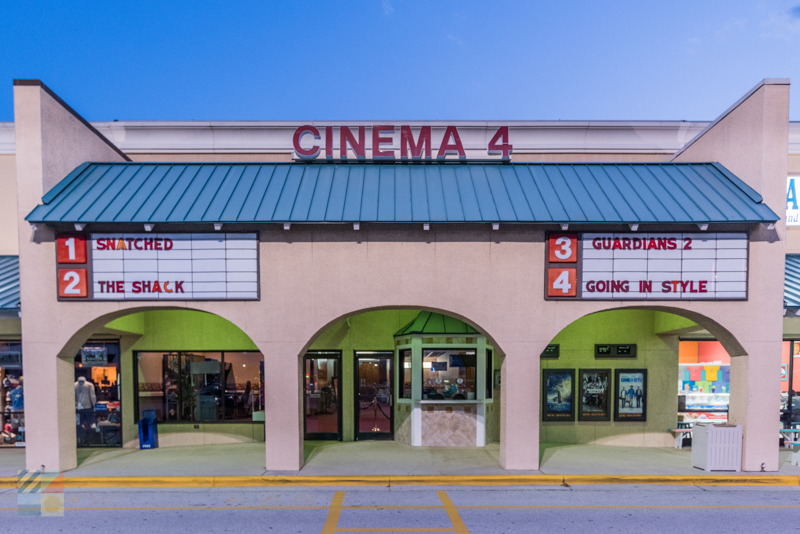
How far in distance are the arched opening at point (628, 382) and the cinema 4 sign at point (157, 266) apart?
876cm

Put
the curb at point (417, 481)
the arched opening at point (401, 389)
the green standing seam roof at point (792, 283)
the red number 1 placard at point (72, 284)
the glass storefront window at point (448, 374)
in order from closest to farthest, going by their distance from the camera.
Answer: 1. the curb at point (417, 481)
2. the red number 1 placard at point (72, 284)
3. the green standing seam roof at point (792, 283)
4. the arched opening at point (401, 389)
5. the glass storefront window at point (448, 374)

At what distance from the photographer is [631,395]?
44.1 feet

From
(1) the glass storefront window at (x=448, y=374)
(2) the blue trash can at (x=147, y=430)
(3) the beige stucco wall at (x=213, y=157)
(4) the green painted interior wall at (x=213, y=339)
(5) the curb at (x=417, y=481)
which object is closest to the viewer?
(5) the curb at (x=417, y=481)

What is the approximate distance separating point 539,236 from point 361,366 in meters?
6.55

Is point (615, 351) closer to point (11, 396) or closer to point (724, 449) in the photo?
point (724, 449)

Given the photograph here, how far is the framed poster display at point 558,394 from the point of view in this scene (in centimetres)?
1346

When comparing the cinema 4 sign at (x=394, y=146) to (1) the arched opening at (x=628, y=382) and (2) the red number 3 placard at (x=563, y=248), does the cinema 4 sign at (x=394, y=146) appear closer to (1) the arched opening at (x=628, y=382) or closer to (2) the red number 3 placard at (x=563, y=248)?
(2) the red number 3 placard at (x=563, y=248)

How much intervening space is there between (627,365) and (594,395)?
4.26 feet

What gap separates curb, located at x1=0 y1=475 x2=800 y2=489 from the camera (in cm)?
971

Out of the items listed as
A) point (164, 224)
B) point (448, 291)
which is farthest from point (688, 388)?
point (164, 224)

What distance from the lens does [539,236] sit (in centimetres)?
1030

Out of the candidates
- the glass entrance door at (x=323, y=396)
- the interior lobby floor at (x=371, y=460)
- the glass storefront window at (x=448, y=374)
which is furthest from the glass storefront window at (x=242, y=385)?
the glass storefront window at (x=448, y=374)

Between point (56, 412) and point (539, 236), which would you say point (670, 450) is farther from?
point (56, 412)

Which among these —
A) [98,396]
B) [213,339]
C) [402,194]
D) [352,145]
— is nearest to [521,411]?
[402,194]
